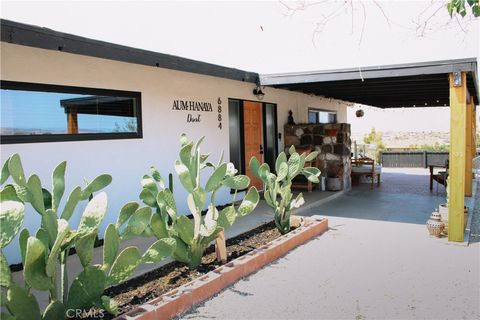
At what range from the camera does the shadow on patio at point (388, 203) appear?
7031 mm

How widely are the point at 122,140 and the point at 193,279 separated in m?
2.68

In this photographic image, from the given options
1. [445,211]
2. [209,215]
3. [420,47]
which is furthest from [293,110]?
[209,215]

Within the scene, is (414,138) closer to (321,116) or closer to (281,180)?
(321,116)

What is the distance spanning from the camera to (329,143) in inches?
389

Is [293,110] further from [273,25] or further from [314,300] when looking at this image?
[314,300]

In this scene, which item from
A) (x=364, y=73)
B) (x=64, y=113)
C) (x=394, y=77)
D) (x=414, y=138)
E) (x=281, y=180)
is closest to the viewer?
(x=64, y=113)

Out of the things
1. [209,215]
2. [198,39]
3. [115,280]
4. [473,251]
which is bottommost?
[473,251]

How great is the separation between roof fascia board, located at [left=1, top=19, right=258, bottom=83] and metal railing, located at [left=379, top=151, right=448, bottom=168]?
12.5 metres

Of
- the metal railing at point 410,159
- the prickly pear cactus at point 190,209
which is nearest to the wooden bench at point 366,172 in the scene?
the metal railing at point 410,159

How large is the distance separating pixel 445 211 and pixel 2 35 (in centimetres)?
606

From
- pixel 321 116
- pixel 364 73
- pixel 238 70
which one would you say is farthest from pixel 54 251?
pixel 321 116

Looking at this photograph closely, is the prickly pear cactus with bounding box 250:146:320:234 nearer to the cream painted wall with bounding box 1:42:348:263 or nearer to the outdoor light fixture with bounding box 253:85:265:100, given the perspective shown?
the cream painted wall with bounding box 1:42:348:263

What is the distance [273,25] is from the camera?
16.4ft

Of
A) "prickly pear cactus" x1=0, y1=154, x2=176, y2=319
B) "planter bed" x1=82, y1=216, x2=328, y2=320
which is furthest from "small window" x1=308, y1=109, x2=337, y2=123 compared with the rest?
"prickly pear cactus" x1=0, y1=154, x2=176, y2=319
